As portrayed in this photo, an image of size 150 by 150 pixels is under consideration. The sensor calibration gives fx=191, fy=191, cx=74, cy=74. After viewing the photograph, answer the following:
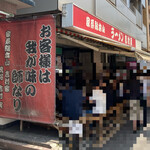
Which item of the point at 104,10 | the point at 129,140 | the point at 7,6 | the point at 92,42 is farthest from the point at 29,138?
the point at 104,10

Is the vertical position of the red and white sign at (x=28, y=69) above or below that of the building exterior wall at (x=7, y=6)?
below

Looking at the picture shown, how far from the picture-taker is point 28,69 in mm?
5090

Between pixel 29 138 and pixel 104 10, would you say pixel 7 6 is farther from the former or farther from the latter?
pixel 104 10

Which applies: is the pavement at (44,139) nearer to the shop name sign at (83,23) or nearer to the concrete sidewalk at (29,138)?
the concrete sidewalk at (29,138)

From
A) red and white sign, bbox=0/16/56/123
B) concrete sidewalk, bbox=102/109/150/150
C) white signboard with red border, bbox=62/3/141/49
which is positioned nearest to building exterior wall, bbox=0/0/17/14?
red and white sign, bbox=0/16/56/123

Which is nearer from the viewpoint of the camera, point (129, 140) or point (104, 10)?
point (129, 140)

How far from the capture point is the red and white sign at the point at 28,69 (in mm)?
4824

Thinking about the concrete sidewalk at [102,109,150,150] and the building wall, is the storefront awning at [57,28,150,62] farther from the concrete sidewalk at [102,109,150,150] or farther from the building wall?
the concrete sidewalk at [102,109,150,150]

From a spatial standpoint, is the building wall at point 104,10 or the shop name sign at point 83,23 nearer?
the shop name sign at point 83,23

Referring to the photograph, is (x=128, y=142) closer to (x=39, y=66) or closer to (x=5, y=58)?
(x=39, y=66)

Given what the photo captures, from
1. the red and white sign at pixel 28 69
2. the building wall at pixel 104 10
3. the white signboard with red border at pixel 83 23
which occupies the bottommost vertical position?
the red and white sign at pixel 28 69

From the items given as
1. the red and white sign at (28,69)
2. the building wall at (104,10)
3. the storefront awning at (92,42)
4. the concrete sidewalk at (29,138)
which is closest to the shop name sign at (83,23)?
the storefront awning at (92,42)

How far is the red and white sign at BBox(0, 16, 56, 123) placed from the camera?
15.8 ft

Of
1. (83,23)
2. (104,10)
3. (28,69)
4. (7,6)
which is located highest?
(104,10)
